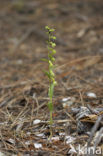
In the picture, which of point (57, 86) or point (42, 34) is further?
point (42, 34)

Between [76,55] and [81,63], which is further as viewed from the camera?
[76,55]

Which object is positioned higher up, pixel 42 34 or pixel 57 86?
pixel 42 34

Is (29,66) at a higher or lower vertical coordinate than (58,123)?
higher

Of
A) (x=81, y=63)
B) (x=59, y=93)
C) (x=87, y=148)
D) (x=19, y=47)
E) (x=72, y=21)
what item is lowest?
(x=87, y=148)

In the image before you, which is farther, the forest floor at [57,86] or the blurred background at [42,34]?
the blurred background at [42,34]

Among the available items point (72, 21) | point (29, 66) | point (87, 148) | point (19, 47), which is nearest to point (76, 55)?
point (29, 66)

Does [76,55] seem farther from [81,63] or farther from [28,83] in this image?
[28,83]

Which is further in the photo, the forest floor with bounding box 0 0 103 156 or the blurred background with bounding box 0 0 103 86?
the blurred background with bounding box 0 0 103 86
